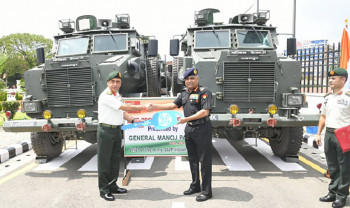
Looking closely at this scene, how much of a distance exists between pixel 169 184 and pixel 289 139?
283 centimetres

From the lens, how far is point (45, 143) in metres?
6.43

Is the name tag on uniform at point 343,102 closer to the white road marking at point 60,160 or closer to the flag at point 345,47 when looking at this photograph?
the flag at point 345,47

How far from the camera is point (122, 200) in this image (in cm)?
437

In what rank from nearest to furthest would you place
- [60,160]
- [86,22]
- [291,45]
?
[60,160] < [291,45] < [86,22]

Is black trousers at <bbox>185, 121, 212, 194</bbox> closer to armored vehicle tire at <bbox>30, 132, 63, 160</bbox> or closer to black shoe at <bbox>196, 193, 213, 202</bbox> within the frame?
black shoe at <bbox>196, 193, 213, 202</bbox>

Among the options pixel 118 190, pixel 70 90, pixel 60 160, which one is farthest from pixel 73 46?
pixel 118 190

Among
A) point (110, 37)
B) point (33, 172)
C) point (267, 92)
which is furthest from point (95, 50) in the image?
point (267, 92)

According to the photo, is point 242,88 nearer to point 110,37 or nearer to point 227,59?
point 227,59

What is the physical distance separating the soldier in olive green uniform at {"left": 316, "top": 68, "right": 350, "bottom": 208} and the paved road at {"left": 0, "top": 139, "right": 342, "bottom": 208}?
8.8 inches

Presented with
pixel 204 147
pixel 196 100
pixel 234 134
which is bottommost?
pixel 234 134

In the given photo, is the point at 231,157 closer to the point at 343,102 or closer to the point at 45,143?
the point at 343,102

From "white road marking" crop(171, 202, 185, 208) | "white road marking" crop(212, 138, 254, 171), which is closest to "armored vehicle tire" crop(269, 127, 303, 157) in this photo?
"white road marking" crop(212, 138, 254, 171)

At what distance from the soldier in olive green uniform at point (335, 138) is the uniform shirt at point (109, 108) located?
3081 mm

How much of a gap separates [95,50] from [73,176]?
3407 millimetres
